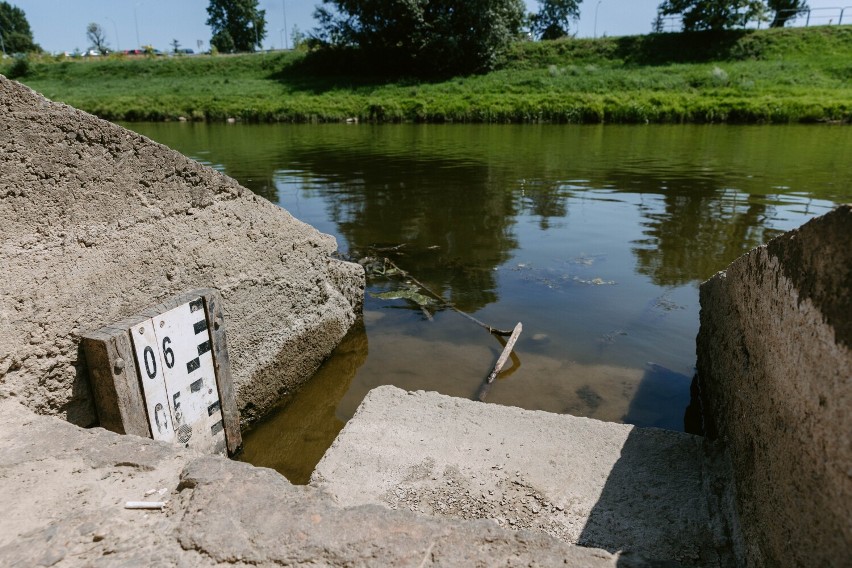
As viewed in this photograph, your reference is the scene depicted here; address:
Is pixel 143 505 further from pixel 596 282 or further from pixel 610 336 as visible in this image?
pixel 596 282

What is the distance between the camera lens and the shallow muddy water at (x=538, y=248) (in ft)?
13.2

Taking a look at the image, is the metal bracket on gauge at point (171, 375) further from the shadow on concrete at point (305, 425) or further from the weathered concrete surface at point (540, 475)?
the weathered concrete surface at point (540, 475)

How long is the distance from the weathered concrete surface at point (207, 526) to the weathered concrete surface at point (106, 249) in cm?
49

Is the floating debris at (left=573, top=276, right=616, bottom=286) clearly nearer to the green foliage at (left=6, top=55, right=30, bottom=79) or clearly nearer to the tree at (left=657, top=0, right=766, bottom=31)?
the tree at (left=657, top=0, right=766, bottom=31)

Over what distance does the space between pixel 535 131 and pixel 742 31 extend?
983 inches

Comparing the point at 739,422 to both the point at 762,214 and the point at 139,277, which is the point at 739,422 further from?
the point at 762,214

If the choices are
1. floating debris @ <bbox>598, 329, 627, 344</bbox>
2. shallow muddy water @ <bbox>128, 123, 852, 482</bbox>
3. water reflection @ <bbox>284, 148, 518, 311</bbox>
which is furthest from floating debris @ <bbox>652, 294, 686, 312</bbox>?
water reflection @ <bbox>284, 148, 518, 311</bbox>

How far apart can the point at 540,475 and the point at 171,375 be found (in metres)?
1.74

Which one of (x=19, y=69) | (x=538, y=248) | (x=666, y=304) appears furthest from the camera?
(x=19, y=69)

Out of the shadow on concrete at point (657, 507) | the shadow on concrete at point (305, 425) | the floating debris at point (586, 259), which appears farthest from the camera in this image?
the floating debris at point (586, 259)

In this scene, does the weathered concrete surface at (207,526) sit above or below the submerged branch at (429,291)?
above

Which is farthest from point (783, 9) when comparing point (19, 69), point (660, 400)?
point (19, 69)

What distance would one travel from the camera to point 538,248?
7.26 meters

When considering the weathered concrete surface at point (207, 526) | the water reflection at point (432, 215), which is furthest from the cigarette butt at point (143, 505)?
the water reflection at point (432, 215)
